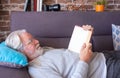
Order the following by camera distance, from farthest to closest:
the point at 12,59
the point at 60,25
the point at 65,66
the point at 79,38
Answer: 1. the point at 60,25
2. the point at 79,38
3. the point at 65,66
4. the point at 12,59

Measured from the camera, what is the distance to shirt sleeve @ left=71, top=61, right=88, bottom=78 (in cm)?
149

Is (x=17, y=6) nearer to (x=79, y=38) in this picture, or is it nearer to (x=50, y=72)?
(x=79, y=38)

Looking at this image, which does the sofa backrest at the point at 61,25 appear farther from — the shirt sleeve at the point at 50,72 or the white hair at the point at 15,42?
the shirt sleeve at the point at 50,72

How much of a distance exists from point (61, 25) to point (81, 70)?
741 millimetres

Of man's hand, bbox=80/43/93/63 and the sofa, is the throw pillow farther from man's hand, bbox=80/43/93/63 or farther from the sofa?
man's hand, bbox=80/43/93/63

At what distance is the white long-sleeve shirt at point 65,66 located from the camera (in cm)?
150

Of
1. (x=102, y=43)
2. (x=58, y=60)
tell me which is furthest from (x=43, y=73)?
(x=102, y=43)

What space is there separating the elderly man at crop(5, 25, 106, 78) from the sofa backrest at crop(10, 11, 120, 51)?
36 cm

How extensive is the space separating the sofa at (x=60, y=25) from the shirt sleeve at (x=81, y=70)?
564 mm

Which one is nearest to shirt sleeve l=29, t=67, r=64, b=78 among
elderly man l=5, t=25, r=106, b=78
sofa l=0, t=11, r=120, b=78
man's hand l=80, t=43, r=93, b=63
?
elderly man l=5, t=25, r=106, b=78

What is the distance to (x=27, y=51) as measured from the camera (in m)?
1.69

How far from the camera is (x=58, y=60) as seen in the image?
1.65 meters

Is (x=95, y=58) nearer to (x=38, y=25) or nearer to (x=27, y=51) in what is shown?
(x=27, y=51)

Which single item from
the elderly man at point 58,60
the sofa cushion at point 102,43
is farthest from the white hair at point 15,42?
the sofa cushion at point 102,43
